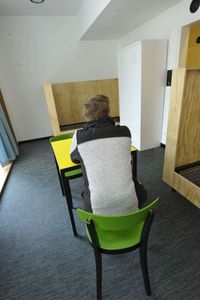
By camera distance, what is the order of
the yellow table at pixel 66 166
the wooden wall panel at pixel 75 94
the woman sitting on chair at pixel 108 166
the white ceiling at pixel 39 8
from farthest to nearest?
the wooden wall panel at pixel 75 94 → the white ceiling at pixel 39 8 → the yellow table at pixel 66 166 → the woman sitting on chair at pixel 108 166

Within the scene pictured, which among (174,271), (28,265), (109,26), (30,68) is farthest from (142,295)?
(30,68)

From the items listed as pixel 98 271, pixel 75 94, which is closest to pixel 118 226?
pixel 98 271

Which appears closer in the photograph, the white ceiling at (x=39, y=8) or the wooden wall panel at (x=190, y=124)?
the wooden wall panel at (x=190, y=124)

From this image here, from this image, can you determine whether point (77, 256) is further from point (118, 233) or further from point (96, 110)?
point (96, 110)

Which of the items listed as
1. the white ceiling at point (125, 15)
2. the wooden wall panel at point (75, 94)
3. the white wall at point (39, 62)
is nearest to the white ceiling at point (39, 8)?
the white wall at point (39, 62)

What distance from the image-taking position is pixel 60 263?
54.1 inches

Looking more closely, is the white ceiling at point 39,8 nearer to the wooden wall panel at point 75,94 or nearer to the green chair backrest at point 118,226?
the wooden wall panel at point 75,94

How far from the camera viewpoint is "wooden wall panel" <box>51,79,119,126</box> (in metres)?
3.90

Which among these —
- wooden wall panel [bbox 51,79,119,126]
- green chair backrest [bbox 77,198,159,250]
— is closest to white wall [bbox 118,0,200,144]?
wooden wall panel [bbox 51,79,119,126]

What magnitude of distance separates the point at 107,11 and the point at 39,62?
2065mm

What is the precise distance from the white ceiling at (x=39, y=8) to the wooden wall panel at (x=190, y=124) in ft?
9.23

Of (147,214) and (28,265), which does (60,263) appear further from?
(147,214)

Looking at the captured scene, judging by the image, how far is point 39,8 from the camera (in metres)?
3.09

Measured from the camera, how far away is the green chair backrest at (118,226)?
79 cm
